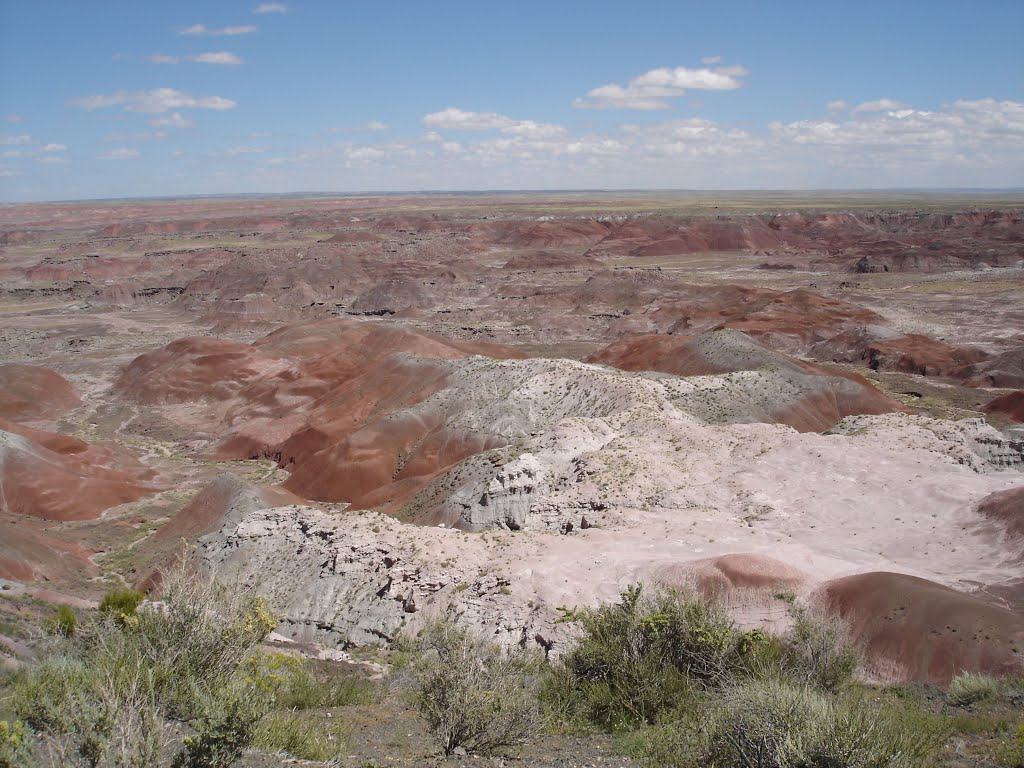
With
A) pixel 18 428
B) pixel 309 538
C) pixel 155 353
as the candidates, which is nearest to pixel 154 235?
pixel 155 353

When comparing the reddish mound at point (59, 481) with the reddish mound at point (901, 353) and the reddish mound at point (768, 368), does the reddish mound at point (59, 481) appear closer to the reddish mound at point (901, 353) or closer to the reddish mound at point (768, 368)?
the reddish mound at point (768, 368)

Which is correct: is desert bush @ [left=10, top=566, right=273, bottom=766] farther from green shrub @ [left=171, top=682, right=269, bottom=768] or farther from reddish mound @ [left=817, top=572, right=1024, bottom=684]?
reddish mound @ [left=817, top=572, right=1024, bottom=684]

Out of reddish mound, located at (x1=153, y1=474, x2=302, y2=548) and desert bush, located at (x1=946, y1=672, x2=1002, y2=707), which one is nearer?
desert bush, located at (x1=946, y1=672, x2=1002, y2=707)

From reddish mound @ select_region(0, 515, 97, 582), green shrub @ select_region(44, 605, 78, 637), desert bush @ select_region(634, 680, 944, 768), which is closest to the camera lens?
desert bush @ select_region(634, 680, 944, 768)

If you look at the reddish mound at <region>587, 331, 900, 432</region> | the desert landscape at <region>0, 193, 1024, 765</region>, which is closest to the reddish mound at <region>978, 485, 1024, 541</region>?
the desert landscape at <region>0, 193, 1024, 765</region>

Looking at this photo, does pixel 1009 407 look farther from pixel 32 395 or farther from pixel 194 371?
pixel 32 395
